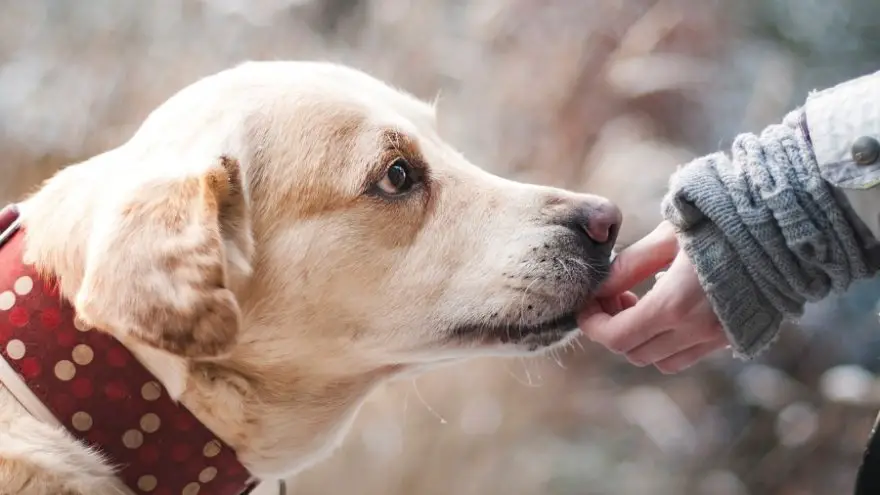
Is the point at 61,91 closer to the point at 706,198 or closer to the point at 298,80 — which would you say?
the point at 298,80

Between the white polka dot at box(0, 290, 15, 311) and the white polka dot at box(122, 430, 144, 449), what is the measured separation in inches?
7.6

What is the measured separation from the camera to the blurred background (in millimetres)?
1520

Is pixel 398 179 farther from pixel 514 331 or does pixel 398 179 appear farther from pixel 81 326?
pixel 81 326

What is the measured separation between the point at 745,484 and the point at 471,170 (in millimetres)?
914

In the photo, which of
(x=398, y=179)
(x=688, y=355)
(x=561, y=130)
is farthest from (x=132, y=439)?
(x=561, y=130)

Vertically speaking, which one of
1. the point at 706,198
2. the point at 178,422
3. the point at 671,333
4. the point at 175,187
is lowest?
the point at 671,333

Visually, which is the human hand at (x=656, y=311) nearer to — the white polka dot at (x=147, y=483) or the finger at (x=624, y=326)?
the finger at (x=624, y=326)

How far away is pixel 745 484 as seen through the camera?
1572mm

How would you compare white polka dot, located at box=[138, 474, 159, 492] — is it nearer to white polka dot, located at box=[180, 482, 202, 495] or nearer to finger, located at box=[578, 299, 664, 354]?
white polka dot, located at box=[180, 482, 202, 495]

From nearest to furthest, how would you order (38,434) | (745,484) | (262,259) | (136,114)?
(38,434) → (262,259) → (745,484) → (136,114)

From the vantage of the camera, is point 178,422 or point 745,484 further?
point 745,484

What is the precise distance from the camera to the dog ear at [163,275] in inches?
31.8

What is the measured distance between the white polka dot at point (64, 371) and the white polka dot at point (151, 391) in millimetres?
76

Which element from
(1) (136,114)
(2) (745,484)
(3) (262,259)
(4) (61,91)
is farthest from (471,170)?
(4) (61,91)
